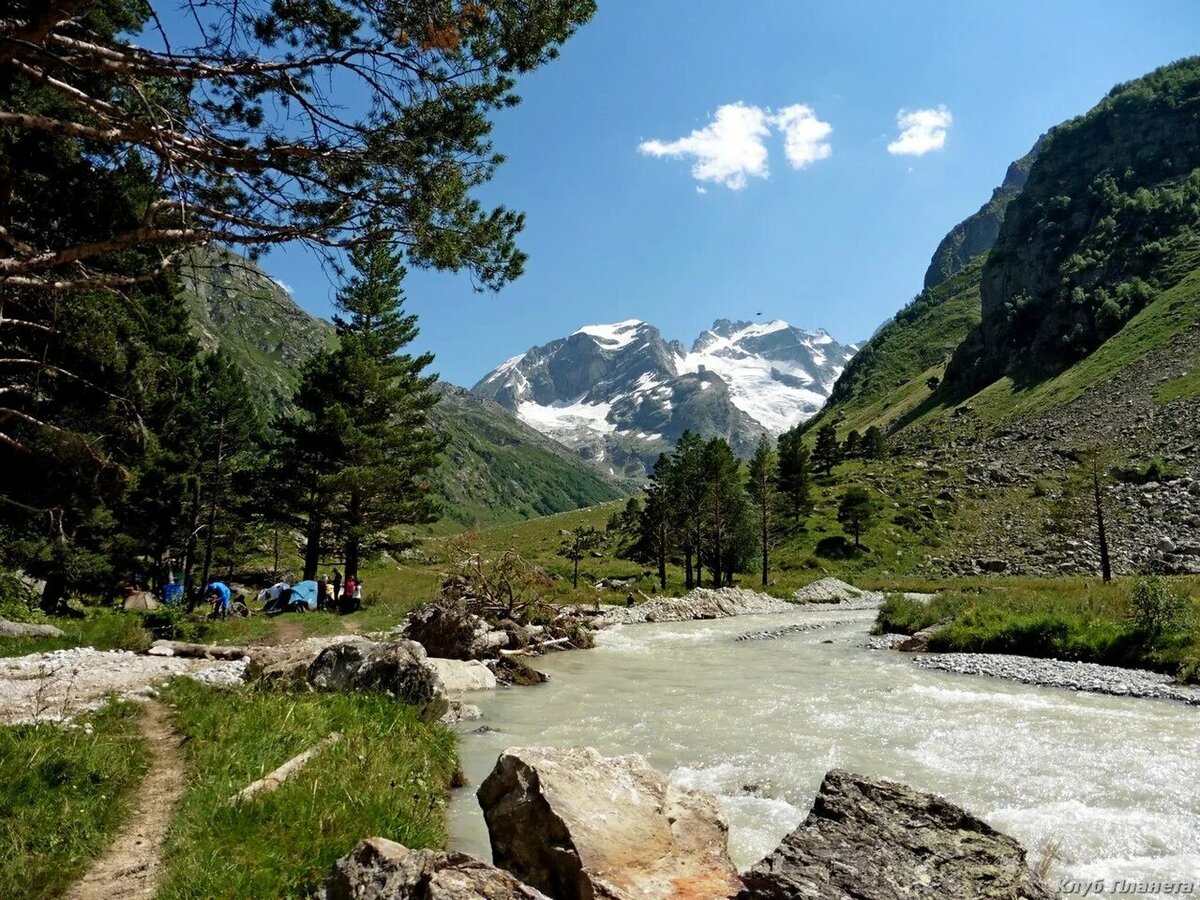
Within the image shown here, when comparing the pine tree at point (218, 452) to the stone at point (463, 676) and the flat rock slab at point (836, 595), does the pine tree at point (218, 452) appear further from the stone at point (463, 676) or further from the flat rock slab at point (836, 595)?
the flat rock slab at point (836, 595)

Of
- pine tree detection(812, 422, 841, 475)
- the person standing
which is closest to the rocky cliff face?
pine tree detection(812, 422, 841, 475)

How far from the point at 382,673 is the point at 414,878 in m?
9.00

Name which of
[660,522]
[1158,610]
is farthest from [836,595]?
[1158,610]

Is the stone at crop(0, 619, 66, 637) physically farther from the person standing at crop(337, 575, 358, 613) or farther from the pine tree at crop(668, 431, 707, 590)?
the pine tree at crop(668, 431, 707, 590)

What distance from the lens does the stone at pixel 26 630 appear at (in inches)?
670

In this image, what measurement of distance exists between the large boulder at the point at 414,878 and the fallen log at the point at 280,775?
2442 millimetres

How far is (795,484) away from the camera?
89.9 m

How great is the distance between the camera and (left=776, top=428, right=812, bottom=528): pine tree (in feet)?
292

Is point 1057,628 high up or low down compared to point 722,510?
down

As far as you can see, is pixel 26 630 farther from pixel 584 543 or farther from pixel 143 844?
Result: pixel 584 543

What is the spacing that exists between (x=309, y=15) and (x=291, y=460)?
31.1 m

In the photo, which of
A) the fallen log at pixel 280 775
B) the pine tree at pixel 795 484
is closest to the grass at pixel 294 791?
the fallen log at pixel 280 775

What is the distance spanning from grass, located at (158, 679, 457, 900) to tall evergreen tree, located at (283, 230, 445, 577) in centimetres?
2548

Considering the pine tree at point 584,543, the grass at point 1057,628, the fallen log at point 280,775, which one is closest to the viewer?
the fallen log at point 280,775
